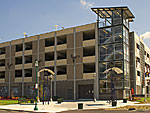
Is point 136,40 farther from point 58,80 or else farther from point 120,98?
point 58,80

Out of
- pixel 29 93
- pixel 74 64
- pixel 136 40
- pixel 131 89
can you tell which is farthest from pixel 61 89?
pixel 136 40

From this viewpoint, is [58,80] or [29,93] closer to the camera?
[58,80]

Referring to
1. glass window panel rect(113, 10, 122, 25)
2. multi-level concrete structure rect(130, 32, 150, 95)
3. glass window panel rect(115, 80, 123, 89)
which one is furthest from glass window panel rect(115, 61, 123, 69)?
glass window panel rect(113, 10, 122, 25)

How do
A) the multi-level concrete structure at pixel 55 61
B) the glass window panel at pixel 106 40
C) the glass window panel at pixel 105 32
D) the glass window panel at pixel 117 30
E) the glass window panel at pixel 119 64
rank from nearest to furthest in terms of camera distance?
the glass window panel at pixel 119 64 → the glass window panel at pixel 117 30 → the glass window panel at pixel 106 40 → the glass window panel at pixel 105 32 → the multi-level concrete structure at pixel 55 61

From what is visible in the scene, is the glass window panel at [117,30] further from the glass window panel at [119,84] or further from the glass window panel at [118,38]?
the glass window panel at [119,84]

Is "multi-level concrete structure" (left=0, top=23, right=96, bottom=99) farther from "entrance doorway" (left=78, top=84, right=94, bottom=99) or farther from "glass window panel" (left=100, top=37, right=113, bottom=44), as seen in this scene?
"glass window panel" (left=100, top=37, right=113, bottom=44)

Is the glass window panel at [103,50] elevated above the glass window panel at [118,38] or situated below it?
below

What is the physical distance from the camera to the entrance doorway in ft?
162

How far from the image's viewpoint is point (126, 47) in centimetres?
4781

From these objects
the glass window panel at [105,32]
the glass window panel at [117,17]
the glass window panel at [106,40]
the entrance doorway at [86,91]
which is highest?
the glass window panel at [117,17]

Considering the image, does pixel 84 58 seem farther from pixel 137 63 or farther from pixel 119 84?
pixel 137 63

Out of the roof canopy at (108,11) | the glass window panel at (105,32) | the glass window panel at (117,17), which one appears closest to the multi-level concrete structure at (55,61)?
the glass window panel at (105,32)

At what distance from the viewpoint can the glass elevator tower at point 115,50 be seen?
148 feet

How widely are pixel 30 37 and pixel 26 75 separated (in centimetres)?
1011
